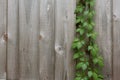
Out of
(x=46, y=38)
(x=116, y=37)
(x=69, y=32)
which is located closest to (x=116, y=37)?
(x=116, y=37)

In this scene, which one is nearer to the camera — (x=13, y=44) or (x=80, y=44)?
(x=80, y=44)

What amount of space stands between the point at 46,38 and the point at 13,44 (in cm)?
30

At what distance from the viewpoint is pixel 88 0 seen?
2818 mm

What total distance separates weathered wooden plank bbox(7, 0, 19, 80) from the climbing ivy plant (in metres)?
0.53

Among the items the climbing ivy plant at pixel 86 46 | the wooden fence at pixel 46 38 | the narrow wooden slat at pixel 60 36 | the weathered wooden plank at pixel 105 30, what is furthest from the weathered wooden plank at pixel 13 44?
the weathered wooden plank at pixel 105 30

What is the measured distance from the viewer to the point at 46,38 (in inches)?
113

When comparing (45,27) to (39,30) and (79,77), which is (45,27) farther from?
(79,77)

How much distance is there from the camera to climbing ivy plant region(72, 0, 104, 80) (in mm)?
2783

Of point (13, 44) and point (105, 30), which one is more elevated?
point (105, 30)

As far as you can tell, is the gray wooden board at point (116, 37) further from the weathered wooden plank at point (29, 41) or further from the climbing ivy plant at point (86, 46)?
the weathered wooden plank at point (29, 41)

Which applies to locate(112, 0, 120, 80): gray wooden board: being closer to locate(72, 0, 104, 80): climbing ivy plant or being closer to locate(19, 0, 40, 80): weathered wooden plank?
locate(72, 0, 104, 80): climbing ivy plant

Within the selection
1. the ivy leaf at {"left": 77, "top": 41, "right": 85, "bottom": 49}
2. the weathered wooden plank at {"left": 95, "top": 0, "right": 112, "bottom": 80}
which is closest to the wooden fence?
the weathered wooden plank at {"left": 95, "top": 0, "right": 112, "bottom": 80}

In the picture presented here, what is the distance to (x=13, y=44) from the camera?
288 cm

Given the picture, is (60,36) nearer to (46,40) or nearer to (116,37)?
(46,40)
